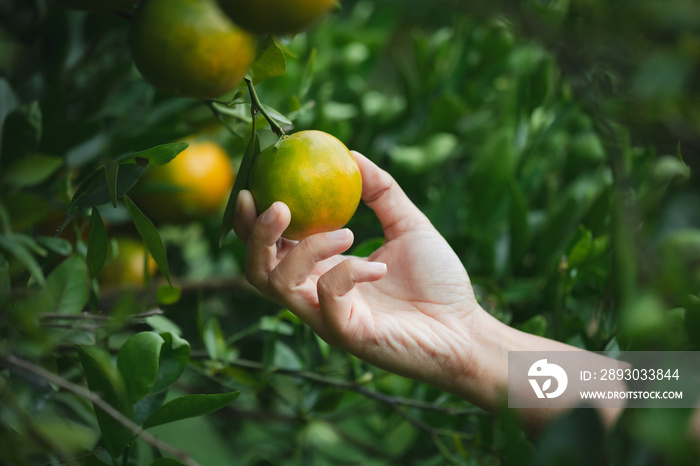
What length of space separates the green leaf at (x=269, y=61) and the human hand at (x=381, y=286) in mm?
97

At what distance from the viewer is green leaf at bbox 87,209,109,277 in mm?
510

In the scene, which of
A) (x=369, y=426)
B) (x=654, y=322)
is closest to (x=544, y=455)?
(x=654, y=322)

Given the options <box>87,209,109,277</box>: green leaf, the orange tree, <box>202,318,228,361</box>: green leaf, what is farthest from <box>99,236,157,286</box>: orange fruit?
<box>87,209,109,277</box>: green leaf

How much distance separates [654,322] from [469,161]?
3.27ft

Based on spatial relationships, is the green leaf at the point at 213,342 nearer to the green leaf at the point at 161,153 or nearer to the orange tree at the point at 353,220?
the orange tree at the point at 353,220

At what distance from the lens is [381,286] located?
0.71 meters

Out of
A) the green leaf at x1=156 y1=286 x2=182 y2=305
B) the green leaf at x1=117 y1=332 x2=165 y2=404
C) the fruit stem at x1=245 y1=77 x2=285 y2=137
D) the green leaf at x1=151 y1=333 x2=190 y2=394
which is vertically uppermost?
the fruit stem at x1=245 y1=77 x2=285 y2=137

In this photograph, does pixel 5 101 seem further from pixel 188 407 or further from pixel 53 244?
pixel 188 407

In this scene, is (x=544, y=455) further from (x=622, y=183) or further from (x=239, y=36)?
(x=239, y=36)

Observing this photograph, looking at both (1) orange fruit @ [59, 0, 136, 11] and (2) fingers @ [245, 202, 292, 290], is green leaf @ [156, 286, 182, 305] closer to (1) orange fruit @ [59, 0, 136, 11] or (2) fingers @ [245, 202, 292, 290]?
(2) fingers @ [245, 202, 292, 290]

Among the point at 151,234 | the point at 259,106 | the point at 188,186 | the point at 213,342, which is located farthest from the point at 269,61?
the point at 188,186

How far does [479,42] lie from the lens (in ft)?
3.80

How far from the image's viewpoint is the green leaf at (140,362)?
476 mm

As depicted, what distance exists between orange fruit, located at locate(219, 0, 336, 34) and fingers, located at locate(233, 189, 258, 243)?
19 centimetres
